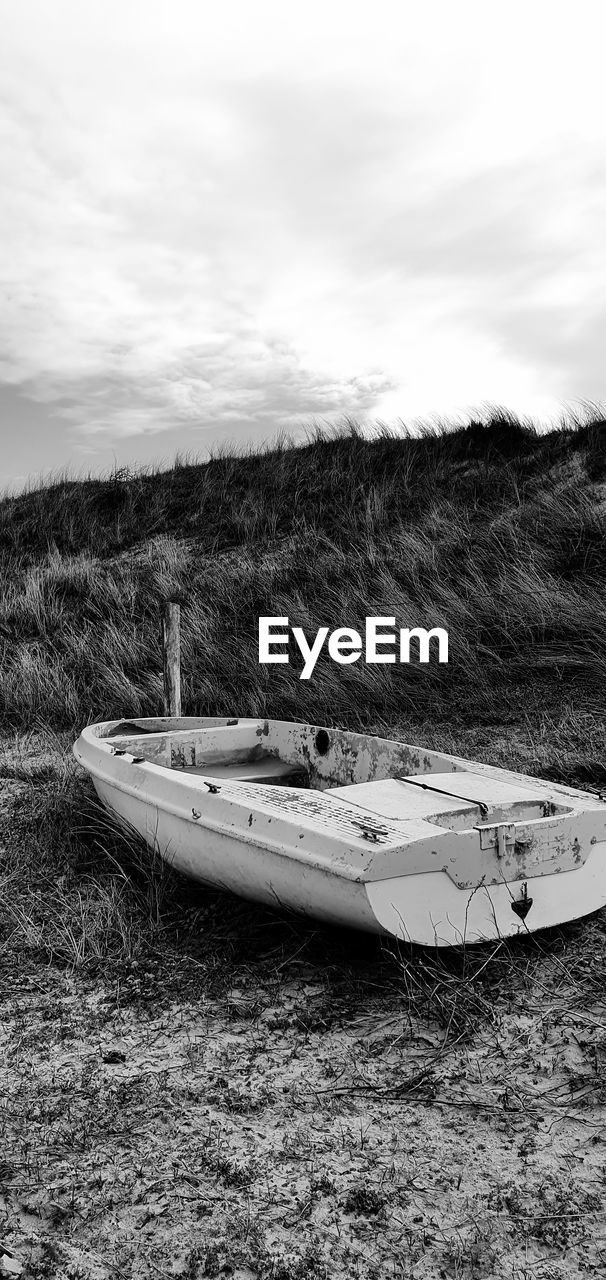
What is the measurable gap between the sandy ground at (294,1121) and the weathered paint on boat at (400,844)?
11.5 inches

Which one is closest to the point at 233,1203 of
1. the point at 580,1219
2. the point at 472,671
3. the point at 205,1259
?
the point at 205,1259

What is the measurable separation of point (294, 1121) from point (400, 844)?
102 centimetres

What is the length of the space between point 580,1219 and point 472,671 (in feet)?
21.0

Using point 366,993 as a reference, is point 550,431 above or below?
above

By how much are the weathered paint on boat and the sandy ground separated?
0.96ft

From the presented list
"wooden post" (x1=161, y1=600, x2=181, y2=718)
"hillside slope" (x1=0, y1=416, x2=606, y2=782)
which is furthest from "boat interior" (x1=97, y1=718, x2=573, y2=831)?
"hillside slope" (x1=0, y1=416, x2=606, y2=782)

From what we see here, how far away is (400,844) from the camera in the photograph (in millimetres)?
3434

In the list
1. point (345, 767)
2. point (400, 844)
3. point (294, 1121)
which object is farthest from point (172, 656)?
point (294, 1121)

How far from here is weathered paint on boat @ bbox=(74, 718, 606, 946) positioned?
11.4ft

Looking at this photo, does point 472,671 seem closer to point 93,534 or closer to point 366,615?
point 366,615

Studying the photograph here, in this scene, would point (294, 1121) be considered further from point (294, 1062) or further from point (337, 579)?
point (337, 579)

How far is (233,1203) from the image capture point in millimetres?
2523

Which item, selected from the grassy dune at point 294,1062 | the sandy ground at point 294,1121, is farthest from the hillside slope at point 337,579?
the sandy ground at point 294,1121

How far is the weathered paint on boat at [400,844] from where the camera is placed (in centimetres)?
347
